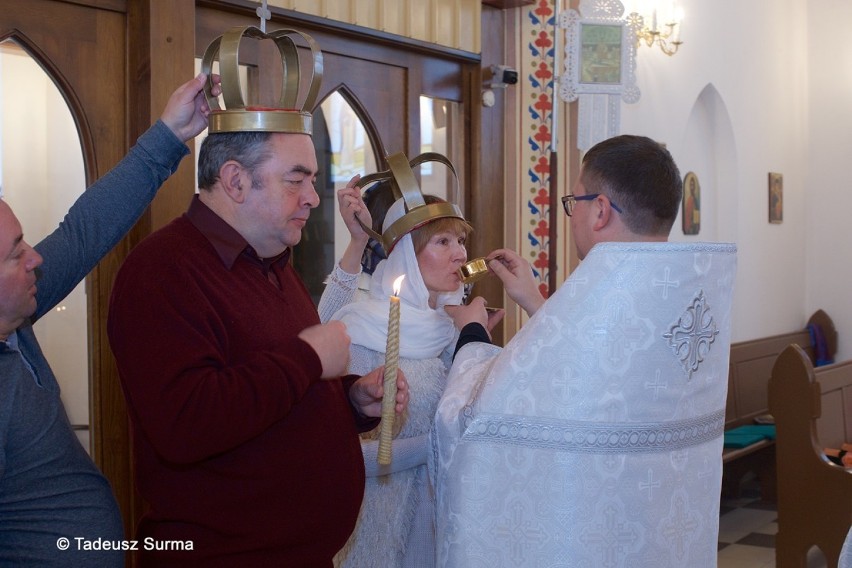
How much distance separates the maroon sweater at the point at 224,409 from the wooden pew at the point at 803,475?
363cm

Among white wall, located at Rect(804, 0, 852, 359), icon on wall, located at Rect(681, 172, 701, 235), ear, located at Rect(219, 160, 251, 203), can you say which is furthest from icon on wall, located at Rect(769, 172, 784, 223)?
ear, located at Rect(219, 160, 251, 203)

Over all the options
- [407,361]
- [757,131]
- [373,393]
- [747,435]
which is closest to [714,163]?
A: [757,131]

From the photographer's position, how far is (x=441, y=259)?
9.98ft

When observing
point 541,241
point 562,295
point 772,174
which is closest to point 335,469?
point 562,295

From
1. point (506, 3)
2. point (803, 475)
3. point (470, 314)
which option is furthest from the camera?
point (506, 3)

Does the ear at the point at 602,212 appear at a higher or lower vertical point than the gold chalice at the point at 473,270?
higher

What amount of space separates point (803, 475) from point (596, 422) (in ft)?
11.1

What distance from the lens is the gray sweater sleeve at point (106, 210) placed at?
2100mm

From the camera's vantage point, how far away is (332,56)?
4.45 meters

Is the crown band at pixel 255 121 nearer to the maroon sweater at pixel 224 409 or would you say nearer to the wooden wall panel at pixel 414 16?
the maroon sweater at pixel 224 409

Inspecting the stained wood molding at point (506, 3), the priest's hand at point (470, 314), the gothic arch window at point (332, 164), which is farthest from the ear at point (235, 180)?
the stained wood molding at point (506, 3)

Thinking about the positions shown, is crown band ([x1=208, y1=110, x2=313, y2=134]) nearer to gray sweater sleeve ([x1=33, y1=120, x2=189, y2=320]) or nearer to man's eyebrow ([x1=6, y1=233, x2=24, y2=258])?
gray sweater sleeve ([x1=33, y1=120, x2=189, y2=320])

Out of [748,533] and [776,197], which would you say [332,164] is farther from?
[776,197]

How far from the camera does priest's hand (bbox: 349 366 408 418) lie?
2299mm
